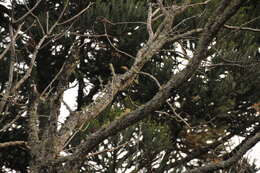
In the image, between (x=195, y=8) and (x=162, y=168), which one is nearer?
(x=162, y=168)

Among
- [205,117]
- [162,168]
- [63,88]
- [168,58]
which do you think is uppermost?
[168,58]

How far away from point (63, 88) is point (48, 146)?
438 millimetres

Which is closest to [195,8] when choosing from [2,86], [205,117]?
[205,117]

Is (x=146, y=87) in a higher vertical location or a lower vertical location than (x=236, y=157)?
higher

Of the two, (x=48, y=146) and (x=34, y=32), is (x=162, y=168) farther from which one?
(x=48, y=146)

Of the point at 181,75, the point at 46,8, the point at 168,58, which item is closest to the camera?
the point at 181,75

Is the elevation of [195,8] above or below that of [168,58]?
above

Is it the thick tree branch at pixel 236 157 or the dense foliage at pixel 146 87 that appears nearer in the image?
the thick tree branch at pixel 236 157

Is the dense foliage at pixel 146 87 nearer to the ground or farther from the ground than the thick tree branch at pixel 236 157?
farther from the ground

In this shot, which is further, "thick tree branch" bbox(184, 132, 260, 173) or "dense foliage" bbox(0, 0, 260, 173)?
"dense foliage" bbox(0, 0, 260, 173)

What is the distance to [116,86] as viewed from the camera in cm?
368

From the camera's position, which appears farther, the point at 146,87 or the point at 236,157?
the point at 146,87

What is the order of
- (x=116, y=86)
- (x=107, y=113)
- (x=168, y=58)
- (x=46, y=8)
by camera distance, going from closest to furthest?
1. (x=116, y=86)
2. (x=107, y=113)
3. (x=168, y=58)
4. (x=46, y=8)

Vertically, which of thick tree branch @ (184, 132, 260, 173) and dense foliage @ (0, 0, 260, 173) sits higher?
dense foliage @ (0, 0, 260, 173)
